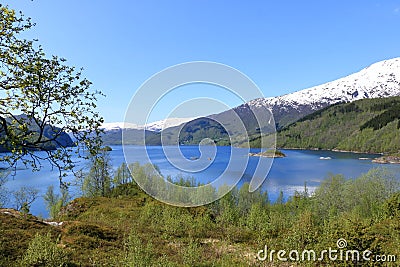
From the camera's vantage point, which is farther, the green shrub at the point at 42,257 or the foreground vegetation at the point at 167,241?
the foreground vegetation at the point at 167,241

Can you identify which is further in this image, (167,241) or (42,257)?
(167,241)

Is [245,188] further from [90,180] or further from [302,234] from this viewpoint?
[302,234]

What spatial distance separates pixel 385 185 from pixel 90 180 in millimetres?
53835

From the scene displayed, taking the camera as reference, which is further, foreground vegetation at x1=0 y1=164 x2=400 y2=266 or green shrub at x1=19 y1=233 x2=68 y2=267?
foreground vegetation at x1=0 y1=164 x2=400 y2=266

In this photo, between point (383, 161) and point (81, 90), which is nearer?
point (81, 90)

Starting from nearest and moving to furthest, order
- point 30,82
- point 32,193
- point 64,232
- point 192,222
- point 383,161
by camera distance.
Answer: point 30,82 → point 64,232 → point 192,222 → point 32,193 → point 383,161

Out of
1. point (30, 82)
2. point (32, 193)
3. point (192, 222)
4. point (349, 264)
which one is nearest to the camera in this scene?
point (30, 82)

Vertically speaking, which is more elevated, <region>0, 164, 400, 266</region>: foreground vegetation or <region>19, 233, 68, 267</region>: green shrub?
<region>19, 233, 68, 267</region>: green shrub

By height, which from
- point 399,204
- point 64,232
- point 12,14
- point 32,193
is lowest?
point 32,193

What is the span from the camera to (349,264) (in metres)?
8.39

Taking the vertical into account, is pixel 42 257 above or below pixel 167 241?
above

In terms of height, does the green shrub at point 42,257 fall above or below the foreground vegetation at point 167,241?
above

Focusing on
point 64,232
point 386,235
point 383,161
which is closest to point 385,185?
point 386,235

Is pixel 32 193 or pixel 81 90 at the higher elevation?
pixel 81 90
